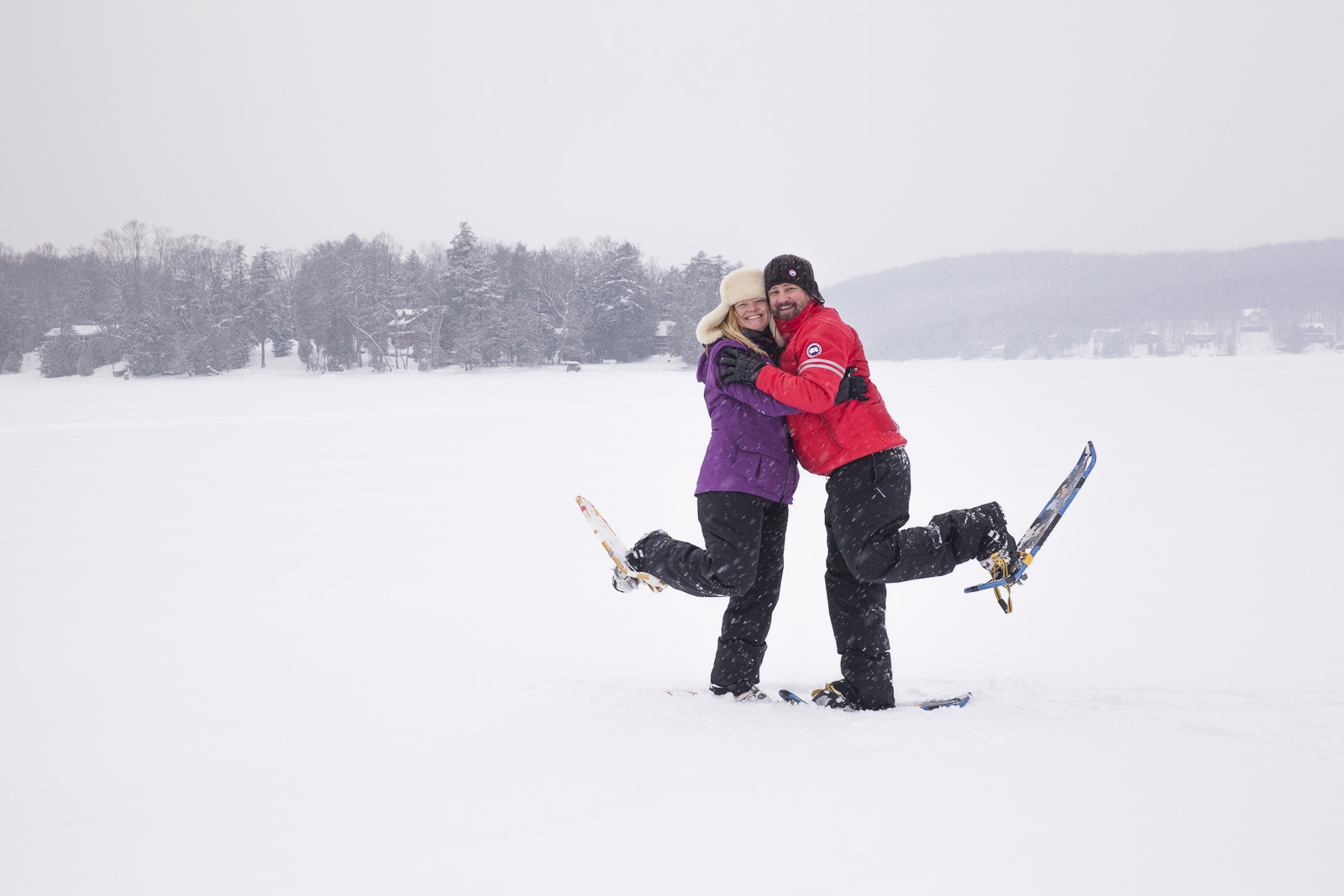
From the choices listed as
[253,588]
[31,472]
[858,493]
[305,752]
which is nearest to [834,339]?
[858,493]

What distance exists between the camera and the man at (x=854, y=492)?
3.03 meters

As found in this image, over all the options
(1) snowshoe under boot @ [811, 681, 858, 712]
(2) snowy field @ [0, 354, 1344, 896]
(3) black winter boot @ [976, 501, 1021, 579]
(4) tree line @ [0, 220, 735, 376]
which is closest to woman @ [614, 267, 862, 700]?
(1) snowshoe under boot @ [811, 681, 858, 712]

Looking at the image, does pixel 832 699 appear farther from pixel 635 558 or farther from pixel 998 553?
pixel 635 558

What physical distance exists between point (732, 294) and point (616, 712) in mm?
1728

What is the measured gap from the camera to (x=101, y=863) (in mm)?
2168

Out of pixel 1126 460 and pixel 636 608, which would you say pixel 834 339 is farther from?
pixel 1126 460

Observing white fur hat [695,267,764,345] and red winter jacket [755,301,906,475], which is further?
white fur hat [695,267,764,345]

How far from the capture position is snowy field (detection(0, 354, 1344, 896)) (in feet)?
6.88

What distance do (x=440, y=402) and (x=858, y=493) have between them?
25.4m

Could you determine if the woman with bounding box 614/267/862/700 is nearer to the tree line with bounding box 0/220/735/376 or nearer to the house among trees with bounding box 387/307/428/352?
the tree line with bounding box 0/220/735/376

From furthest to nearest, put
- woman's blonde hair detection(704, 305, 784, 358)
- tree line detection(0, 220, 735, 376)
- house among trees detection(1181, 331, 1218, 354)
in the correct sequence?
house among trees detection(1181, 331, 1218, 354) < tree line detection(0, 220, 735, 376) < woman's blonde hair detection(704, 305, 784, 358)

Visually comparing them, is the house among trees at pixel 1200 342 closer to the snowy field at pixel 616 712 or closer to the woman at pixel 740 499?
the snowy field at pixel 616 712

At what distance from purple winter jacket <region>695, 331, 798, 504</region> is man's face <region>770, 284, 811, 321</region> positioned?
15cm

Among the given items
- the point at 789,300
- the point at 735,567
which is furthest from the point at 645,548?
the point at 789,300
